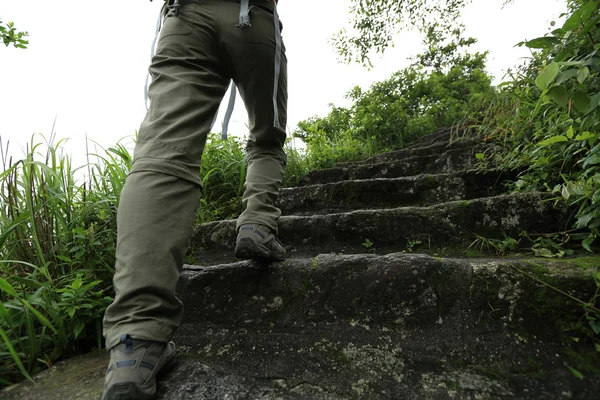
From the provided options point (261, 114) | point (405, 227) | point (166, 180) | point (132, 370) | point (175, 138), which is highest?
point (261, 114)

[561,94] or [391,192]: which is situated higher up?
[561,94]

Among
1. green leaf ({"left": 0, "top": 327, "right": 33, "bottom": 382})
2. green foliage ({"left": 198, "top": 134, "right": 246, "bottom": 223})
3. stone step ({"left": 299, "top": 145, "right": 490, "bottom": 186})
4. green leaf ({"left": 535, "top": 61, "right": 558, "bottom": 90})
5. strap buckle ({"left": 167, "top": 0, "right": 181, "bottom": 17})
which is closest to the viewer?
green leaf ({"left": 535, "top": 61, "right": 558, "bottom": 90})

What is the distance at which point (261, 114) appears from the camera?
4.26ft

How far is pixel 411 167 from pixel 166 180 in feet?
7.84

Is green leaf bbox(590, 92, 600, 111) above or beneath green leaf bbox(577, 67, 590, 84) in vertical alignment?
beneath

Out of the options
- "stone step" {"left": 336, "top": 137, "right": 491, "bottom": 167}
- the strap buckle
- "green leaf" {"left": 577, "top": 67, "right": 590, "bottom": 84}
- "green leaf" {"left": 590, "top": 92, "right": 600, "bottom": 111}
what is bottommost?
"green leaf" {"left": 590, "top": 92, "right": 600, "bottom": 111}

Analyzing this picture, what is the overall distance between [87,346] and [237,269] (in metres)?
0.61

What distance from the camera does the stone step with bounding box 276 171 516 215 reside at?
2016mm


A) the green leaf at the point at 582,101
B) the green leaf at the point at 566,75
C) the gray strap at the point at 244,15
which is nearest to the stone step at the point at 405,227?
the green leaf at the point at 582,101

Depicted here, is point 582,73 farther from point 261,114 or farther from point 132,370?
point 132,370

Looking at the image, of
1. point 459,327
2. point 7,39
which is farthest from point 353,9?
point 459,327

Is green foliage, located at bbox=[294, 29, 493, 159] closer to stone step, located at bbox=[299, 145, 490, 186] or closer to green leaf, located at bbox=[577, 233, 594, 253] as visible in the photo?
stone step, located at bbox=[299, 145, 490, 186]

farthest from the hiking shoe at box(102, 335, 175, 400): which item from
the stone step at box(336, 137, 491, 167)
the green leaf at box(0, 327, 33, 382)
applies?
the stone step at box(336, 137, 491, 167)

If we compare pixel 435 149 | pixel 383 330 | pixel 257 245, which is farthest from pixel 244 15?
pixel 435 149
